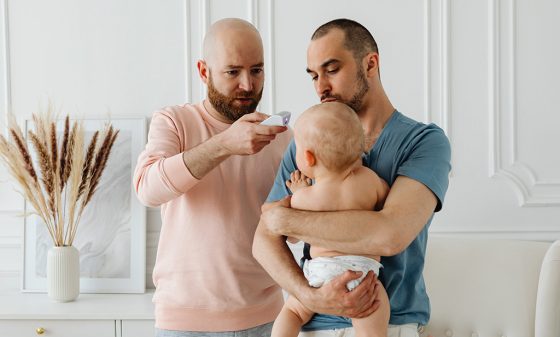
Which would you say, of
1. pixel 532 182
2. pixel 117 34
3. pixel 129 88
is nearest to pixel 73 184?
pixel 129 88

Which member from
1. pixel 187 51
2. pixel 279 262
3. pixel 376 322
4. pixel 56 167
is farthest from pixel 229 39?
pixel 56 167

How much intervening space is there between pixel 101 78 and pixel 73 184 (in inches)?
23.0

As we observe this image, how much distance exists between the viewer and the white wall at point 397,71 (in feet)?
10.9

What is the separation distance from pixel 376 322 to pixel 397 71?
1.96 metres

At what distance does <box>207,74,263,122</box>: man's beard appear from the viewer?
2.23 m

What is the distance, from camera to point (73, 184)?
327 cm

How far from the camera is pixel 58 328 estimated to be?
10.1 feet

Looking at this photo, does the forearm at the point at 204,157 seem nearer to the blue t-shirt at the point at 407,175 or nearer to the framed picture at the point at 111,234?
the blue t-shirt at the point at 407,175

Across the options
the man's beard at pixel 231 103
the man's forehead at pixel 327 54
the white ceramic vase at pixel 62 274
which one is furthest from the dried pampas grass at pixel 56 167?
the man's forehead at pixel 327 54

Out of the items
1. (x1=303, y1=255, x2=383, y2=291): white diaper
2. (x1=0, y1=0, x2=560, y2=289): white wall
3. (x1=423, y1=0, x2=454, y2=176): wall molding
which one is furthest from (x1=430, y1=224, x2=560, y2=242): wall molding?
(x1=303, y1=255, x2=383, y2=291): white diaper

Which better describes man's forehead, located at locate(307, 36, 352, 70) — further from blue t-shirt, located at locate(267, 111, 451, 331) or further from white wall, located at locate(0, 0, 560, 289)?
white wall, located at locate(0, 0, 560, 289)

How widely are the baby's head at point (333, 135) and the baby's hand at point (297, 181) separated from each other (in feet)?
0.41

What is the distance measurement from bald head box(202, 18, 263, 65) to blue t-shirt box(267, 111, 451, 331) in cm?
61

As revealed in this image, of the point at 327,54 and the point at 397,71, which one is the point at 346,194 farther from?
the point at 397,71
